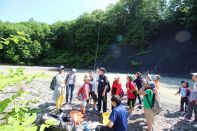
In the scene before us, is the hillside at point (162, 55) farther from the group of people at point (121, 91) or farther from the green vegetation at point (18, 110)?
the green vegetation at point (18, 110)

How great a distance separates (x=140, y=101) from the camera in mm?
12508

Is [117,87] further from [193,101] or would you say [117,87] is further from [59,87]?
[193,101]

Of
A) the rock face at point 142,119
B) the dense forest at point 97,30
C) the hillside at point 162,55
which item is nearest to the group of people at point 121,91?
the rock face at point 142,119

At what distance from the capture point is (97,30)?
128 ft

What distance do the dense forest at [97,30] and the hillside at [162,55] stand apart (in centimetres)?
90

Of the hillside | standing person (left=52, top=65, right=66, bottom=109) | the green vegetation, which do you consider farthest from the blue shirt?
the hillside

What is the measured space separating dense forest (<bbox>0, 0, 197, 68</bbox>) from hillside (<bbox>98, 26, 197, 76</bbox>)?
2.97 ft

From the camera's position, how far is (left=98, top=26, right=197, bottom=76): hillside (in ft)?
98.1

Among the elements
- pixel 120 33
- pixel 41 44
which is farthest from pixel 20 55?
pixel 120 33

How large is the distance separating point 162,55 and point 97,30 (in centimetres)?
1091

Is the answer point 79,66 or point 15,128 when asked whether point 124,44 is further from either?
point 15,128

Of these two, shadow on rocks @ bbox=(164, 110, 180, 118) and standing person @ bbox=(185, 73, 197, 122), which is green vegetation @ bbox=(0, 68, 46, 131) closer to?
standing person @ bbox=(185, 73, 197, 122)

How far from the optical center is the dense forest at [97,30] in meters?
33.8

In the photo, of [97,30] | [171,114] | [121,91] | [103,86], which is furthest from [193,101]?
[97,30]
